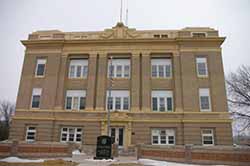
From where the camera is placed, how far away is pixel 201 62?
1045 inches

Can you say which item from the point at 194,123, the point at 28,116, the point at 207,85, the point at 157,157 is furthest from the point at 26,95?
the point at 207,85

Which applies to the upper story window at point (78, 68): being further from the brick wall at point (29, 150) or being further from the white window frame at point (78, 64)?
the brick wall at point (29, 150)

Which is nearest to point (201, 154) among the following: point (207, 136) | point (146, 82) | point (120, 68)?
point (207, 136)

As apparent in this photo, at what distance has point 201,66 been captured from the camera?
2644 cm

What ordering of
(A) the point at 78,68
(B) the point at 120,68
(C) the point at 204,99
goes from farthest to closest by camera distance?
(A) the point at 78,68 → (B) the point at 120,68 → (C) the point at 204,99

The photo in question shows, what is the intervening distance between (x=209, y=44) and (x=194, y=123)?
9.97m

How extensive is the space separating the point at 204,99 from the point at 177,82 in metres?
3.65

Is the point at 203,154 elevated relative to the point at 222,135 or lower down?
lower down

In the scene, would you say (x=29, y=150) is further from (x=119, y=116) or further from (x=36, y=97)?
(x=36, y=97)

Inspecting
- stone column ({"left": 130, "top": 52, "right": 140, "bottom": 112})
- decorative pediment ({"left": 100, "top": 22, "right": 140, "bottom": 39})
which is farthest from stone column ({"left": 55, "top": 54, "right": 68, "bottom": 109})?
stone column ({"left": 130, "top": 52, "right": 140, "bottom": 112})

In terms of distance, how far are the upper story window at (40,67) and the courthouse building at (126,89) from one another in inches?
4.3

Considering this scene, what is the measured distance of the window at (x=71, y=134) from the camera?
2545cm

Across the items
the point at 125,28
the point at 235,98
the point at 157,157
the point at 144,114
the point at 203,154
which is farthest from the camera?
the point at 235,98

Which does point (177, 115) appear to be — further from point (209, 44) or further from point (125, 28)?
point (125, 28)
